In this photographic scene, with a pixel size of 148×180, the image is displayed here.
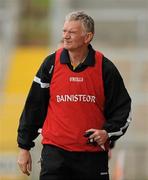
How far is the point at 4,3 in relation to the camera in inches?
830

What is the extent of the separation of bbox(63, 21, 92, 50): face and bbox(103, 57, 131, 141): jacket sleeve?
0.81 feet

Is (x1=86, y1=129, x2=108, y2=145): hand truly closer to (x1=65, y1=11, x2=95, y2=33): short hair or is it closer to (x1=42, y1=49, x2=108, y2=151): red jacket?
(x1=42, y1=49, x2=108, y2=151): red jacket

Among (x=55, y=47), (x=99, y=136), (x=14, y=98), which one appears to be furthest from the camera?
(x=55, y=47)

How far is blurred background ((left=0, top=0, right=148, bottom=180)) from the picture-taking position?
15.2 m

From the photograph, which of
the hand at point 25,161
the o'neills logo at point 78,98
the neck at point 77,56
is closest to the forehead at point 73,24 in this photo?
the neck at point 77,56

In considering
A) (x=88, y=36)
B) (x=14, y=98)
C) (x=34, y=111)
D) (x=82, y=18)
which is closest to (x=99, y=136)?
(x=34, y=111)

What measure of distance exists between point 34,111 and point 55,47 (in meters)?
11.7

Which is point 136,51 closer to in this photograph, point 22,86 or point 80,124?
point 22,86

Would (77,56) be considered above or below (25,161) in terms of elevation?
above

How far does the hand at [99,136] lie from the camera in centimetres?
614

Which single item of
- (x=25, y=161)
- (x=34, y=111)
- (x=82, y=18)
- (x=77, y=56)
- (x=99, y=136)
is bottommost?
(x=25, y=161)

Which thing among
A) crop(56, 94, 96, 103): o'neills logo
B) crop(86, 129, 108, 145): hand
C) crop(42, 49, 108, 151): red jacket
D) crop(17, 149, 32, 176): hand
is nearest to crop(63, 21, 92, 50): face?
crop(42, 49, 108, 151): red jacket

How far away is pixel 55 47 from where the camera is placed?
1812 centimetres

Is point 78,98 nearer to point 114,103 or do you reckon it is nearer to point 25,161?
point 114,103
